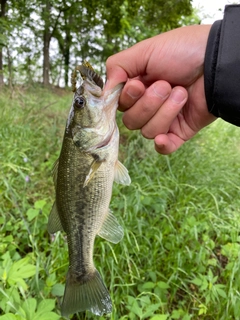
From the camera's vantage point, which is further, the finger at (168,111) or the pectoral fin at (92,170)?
the finger at (168,111)

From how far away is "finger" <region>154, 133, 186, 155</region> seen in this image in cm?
174

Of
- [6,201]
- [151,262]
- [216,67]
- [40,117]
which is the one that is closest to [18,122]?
[40,117]

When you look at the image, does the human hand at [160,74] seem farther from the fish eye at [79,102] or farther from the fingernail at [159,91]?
the fish eye at [79,102]

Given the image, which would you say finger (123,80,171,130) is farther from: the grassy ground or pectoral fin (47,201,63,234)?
the grassy ground

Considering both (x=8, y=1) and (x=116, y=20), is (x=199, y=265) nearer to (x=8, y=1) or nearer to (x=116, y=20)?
(x=8, y=1)

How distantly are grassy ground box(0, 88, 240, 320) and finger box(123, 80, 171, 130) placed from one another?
101cm

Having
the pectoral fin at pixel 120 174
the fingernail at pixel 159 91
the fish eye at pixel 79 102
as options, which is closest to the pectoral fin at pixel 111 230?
the pectoral fin at pixel 120 174

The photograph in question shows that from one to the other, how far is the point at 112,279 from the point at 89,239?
0.60 metres

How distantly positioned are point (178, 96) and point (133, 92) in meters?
0.27

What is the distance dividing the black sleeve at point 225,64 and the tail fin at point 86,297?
1.20 meters

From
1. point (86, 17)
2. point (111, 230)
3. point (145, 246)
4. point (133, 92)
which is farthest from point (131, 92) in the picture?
point (86, 17)

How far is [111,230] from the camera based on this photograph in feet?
5.45

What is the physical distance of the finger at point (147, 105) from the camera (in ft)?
5.29

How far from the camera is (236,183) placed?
3.55m
